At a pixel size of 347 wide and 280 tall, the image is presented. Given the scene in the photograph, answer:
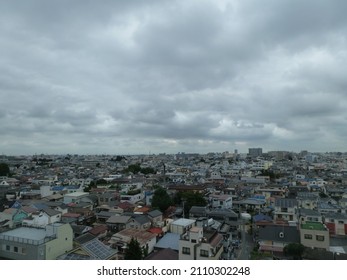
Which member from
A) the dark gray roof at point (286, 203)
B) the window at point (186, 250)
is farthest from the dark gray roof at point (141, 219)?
the dark gray roof at point (286, 203)

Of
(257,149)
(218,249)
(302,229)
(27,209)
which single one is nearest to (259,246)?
(302,229)

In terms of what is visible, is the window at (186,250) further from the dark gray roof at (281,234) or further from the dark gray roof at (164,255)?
the dark gray roof at (281,234)

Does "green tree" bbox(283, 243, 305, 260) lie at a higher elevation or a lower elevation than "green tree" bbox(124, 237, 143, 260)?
lower

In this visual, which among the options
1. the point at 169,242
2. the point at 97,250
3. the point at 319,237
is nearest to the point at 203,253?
the point at 169,242

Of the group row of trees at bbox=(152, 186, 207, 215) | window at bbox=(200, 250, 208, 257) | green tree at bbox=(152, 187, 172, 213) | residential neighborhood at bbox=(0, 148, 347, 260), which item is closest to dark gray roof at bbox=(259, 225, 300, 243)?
residential neighborhood at bbox=(0, 148, 347, 260)

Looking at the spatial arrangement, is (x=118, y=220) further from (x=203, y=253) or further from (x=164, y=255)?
(x=203, y=253)

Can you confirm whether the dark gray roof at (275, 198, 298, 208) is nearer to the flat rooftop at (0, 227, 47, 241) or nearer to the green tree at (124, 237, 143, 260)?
the green tree at (124, 237, 143, 260)
